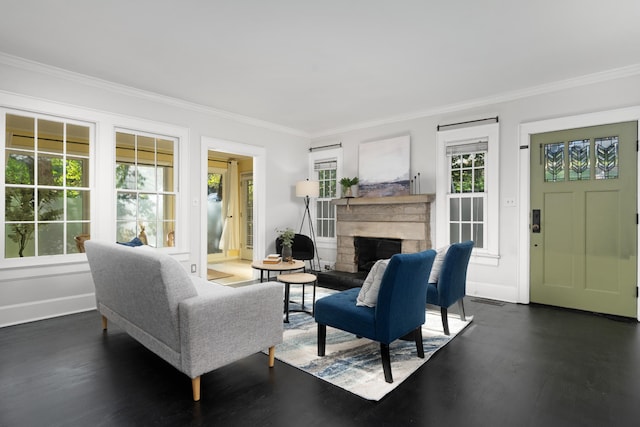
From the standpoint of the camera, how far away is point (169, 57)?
3.39 m

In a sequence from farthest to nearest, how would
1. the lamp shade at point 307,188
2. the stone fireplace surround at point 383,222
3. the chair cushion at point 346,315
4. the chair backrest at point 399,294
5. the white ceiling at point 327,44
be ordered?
the lamp shade at point 307,188 < the stone fireplace surround at point 383,222 < the white ceiling at point 327,44 < the chair cushion at point 346,315 < the chair backrest at point 399,294

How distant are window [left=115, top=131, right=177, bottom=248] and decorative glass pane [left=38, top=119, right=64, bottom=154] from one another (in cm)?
59

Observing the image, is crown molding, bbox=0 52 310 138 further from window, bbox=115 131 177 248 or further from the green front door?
the green front door

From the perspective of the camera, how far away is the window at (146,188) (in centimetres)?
431

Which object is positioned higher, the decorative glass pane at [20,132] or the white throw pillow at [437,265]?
the decorative glass pane at [20,132]

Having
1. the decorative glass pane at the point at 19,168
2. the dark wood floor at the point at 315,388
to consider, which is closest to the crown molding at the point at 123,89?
the decorative glass pane at the point at 19,168

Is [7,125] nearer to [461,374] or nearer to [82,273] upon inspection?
[82,273]

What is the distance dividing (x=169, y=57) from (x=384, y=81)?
2.38 meters

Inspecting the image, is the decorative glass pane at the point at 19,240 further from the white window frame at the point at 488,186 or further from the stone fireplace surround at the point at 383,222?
the white window frame at the point at 488,186

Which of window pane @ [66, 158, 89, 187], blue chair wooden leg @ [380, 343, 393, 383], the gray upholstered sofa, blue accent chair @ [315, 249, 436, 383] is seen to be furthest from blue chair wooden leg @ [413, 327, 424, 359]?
window pane @ [66, 158, 89, 187]

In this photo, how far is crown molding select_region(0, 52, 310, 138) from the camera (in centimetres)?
345

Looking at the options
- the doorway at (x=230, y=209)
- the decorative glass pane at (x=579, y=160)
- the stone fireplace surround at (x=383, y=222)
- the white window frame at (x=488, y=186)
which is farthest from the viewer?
the doorway at (x=230, y=209)

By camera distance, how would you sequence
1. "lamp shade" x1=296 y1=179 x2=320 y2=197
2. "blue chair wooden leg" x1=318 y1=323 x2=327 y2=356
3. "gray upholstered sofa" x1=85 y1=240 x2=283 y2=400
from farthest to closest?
"lamp shade" x1=296 y1=179 x2=320 y2=197
"blue chair wooden leg" x1=318 y1=323 x2=327 y2=356
"gray upholstered sofa" x1=85 y1=240 x2=283 y2=400

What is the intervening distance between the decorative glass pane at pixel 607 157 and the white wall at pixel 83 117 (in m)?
4.63
